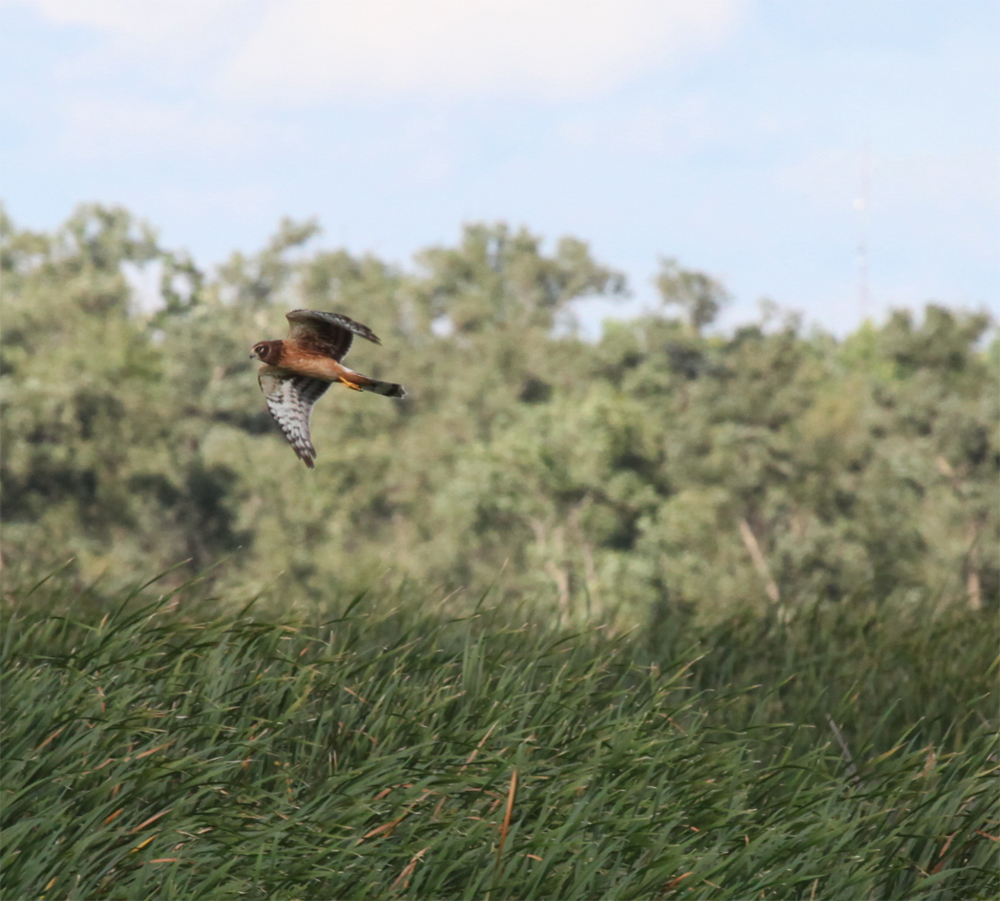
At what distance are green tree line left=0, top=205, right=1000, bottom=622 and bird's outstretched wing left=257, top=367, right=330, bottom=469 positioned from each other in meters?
37.8

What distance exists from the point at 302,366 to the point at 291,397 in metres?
0.23

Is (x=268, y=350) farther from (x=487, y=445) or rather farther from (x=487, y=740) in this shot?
(x=487, y=445)

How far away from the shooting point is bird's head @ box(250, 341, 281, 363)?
4.10 metres

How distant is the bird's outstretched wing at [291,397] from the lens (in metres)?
4.17

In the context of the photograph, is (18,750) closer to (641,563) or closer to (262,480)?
(641,563)

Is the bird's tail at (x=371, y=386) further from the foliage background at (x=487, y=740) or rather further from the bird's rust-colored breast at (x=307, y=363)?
the foliage background at (x=487, y=740)

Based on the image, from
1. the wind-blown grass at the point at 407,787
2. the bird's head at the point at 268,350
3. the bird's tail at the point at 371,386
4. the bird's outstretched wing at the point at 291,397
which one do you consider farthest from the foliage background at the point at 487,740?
the bird's tail at the point at 371,386

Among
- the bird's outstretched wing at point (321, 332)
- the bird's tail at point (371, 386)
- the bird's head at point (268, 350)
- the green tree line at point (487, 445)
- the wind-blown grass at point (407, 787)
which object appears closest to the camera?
the bird's tail at point (371, 386)

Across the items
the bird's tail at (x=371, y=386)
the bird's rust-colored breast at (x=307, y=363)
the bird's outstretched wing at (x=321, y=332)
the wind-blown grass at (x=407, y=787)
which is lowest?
the wind-blown grass at (x=407, y=787)

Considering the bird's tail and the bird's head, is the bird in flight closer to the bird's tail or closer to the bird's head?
the bird's head

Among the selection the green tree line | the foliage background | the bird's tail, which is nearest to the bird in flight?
the bird's tail

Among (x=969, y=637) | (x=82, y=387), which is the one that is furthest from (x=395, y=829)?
(x=82, y=387)

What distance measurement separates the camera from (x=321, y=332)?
4145 mm

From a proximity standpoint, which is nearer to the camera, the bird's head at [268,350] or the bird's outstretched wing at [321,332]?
the bird's outstretched wing at [321,332]
